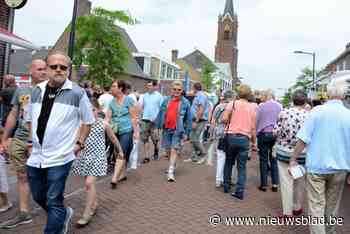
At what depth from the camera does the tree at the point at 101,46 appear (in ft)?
71.3

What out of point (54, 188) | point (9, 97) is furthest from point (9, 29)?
point (54, 188)

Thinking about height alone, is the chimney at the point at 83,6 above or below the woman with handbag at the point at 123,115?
above

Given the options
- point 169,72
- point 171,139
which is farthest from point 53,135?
point 169,72

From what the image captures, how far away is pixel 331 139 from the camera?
3686 mm

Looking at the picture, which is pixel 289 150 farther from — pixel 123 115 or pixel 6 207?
pixel 6 207

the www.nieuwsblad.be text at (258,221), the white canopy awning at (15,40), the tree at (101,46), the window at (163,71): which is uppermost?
the window at (163,71)

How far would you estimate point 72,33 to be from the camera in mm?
9461

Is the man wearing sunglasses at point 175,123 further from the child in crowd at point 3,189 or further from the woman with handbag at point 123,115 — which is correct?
the child in crowd at point 3,189

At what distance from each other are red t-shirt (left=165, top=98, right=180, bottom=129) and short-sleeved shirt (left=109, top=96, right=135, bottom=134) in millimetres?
992

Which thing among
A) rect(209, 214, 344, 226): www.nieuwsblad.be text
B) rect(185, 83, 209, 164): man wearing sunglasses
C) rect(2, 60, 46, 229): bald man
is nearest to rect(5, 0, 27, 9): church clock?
rect(185, 83, 209, 164): man wearing sunglasses

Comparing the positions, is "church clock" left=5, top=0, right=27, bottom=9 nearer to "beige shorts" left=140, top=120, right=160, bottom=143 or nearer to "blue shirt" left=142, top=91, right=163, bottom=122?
"blue shirt" left=142, top=91, right=163, bottom=122

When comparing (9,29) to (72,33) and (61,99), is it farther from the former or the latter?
(61,99)

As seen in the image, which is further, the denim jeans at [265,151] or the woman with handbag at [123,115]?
the denim jeans at [265,151]

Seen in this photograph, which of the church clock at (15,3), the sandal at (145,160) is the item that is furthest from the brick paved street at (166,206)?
the church clock at (15,3)
